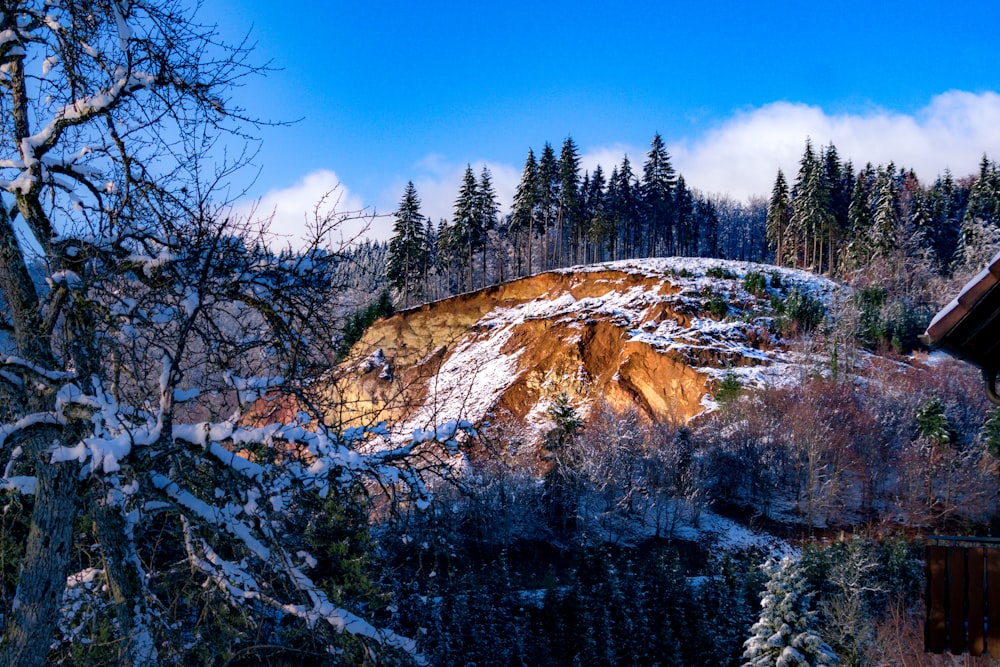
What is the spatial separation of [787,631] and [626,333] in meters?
27.7

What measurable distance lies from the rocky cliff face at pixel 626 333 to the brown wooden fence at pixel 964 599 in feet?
103

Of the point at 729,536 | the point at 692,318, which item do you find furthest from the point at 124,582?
the point at 692,318

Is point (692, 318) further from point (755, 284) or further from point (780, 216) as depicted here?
point (780, 216)

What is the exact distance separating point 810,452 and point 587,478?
12083mm

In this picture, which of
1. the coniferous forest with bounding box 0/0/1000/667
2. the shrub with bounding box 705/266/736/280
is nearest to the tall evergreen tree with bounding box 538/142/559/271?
the coniferous forest with bounding box 0/0/1000/667

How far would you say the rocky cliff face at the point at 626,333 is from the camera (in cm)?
4172

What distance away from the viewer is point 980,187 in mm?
60219

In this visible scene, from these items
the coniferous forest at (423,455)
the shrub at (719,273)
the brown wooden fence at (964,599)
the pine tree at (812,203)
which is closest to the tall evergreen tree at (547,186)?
the coniferous forest at (423,455)

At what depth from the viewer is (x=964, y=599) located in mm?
4941

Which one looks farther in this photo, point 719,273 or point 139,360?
point 719,273

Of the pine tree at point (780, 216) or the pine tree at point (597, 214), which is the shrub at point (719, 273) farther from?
the pine tree at point (780, 216)

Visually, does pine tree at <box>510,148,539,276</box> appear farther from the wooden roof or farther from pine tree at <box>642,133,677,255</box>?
the wooden roof

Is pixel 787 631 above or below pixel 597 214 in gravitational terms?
below

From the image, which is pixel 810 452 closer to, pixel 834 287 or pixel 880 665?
pixel 880 665
